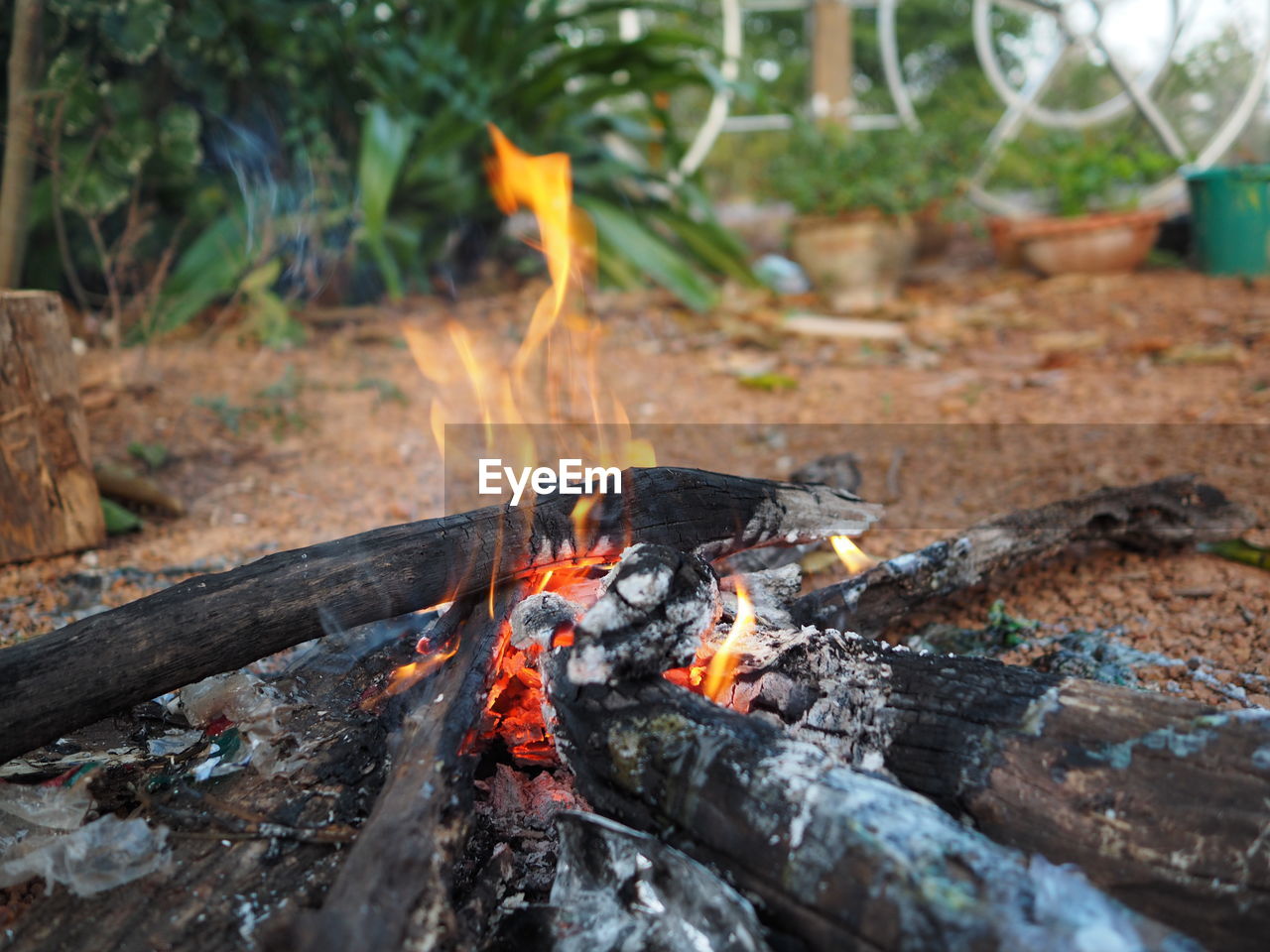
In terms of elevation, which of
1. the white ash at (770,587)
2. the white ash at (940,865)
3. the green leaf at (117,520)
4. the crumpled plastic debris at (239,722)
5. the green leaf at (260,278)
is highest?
the green leaf at (260,278)

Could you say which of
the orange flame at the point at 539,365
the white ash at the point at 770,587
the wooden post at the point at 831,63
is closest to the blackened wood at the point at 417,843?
the white ash at the point at 770,587

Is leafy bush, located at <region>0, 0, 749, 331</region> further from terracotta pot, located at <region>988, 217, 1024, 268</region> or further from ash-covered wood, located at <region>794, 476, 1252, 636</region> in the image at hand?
ash-covered wood, located at <region>794, 476, 1252, 636</region>

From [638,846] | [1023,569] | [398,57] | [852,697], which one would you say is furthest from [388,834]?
[398,57]

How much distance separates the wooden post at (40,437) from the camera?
243 cm

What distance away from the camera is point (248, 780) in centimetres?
151

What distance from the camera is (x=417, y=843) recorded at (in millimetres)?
1197

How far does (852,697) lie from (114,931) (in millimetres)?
1152

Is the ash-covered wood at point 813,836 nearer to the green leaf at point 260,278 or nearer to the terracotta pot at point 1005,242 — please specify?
the green leaf at point 260,278

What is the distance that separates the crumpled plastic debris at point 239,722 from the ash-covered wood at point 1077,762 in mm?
852

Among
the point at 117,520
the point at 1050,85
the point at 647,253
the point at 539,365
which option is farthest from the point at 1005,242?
the point at 117,520

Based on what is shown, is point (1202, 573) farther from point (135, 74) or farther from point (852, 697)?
point (135, 74)

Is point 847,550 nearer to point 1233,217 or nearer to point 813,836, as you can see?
point 813,836

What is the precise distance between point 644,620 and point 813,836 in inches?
16.5

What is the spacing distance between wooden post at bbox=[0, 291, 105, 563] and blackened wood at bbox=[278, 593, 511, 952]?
1.72 m
